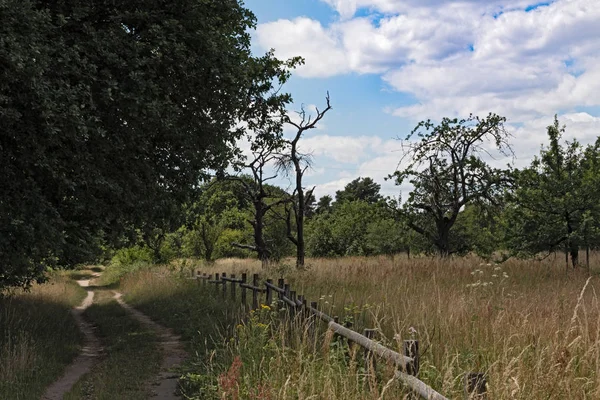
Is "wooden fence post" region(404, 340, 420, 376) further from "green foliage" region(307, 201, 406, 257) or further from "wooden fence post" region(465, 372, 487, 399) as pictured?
"green foliage" region(307, 201, 406, 257)

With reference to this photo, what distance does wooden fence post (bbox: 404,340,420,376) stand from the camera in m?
4.26

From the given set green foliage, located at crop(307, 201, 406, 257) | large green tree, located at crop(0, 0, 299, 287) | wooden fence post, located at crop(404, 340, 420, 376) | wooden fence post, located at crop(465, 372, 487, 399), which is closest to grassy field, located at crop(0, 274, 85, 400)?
large green tree, located at crop(0, 0, 299, 287)

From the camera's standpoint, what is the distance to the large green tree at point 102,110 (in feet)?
29.0

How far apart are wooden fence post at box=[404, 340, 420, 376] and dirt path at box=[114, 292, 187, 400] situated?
16.0 ft

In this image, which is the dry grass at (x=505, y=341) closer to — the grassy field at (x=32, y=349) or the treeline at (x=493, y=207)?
the grassy field at (x=32, y=349)

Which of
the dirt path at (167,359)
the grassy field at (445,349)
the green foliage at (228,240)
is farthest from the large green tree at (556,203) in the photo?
the green foliage at (228,240)

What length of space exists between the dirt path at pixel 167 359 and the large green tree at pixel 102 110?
3.03 meters

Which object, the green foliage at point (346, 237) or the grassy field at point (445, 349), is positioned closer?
the grassy field at point (445, 349)

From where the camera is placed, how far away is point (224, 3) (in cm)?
1236

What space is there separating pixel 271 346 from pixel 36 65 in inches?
218

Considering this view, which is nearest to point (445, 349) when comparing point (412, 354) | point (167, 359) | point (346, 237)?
point (412, 354)

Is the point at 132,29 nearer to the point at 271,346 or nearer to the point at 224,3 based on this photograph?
the point at 224,3

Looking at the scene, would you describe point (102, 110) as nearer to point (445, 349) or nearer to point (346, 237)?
point (445, 349)

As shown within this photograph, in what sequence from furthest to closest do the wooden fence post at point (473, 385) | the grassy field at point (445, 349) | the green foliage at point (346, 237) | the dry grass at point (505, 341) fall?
the green foliage at point (346, 237)
the grassy field at point (445, 349)
the dry grass at point (505, 341)
the wooden fence post at point (473, 385)
